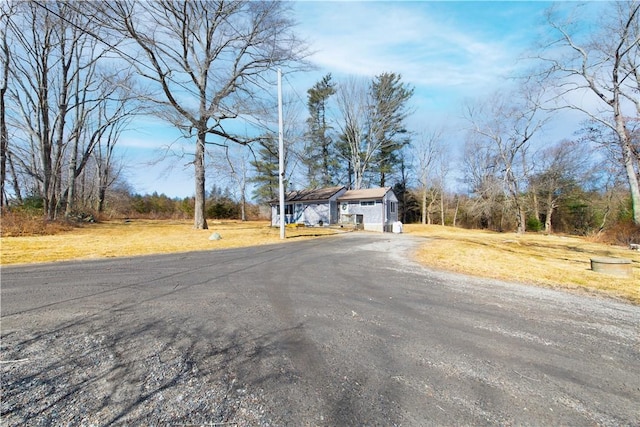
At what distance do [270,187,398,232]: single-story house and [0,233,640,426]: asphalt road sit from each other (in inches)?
823

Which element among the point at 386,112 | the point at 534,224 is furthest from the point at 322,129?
the point at 534,224

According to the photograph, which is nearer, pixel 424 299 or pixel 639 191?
pixel 424 299

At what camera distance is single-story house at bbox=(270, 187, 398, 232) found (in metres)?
25.7

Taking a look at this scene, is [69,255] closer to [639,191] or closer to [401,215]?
[639,191]

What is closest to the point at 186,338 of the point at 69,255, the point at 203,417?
the point at 203,417

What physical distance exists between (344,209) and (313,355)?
25.3 metres

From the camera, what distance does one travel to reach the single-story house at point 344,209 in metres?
25.7

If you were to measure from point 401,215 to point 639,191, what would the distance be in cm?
3058

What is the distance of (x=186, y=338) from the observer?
2865mm

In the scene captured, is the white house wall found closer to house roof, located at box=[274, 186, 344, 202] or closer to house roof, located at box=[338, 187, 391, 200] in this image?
house roof, located at box=[274, 186, 344, 202]

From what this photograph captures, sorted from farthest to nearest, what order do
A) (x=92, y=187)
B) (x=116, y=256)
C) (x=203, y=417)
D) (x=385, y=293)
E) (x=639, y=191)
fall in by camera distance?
(x=92, y=187)
(x=639, y=191)
(x=116, y=256)
(x=385, y=293)
(x=203, y=417)

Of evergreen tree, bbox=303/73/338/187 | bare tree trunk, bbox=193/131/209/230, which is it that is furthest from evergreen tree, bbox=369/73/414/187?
bare tree trunk, bbox=193/131/209/230

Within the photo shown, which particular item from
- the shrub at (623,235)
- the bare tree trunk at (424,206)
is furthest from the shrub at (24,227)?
the bare tree trunk at (424,206)

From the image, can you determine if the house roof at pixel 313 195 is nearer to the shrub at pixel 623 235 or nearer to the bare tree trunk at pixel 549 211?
the shrub at pixel 623 235
